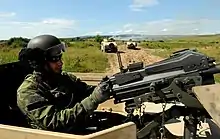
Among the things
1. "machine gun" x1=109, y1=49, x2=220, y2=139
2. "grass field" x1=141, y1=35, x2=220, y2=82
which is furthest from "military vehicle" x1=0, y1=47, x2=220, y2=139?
"grass field" x1=141, y1=35, x2=220, y2=82

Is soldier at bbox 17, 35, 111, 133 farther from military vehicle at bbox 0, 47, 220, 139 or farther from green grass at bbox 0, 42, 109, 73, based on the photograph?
green grass at bbox 0, 42, 109, 73

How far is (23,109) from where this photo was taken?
274 centimetres

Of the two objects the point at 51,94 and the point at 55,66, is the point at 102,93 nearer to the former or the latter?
the point at 51,94

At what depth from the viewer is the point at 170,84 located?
2.51 m

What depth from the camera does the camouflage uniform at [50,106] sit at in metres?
2.60

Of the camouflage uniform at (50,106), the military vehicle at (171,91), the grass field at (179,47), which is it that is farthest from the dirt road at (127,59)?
the military vehicle at (171,91)

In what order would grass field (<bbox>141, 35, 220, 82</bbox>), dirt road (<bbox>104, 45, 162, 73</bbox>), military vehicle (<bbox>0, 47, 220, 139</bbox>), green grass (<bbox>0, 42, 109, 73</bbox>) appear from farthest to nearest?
1. grass field (<bbox>141, 35, 220, 82</bbox>)
2. dirt road (<bbox>104, 45, 162, 73</bbox>)
3. green grass (<bbox>0, 42, 109, 73</bbox>)
4. military vehicle (<bbox>0, 47, 220, 139</bbox>)

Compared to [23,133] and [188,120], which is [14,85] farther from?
[188,120]

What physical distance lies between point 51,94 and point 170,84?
96 cm

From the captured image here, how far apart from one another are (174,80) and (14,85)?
5.75 feet

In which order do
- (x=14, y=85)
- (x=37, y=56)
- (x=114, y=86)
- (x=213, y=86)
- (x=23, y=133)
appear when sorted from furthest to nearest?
(x=14, y=85)
(x=37, y=56)
(x=114, y=86)
(x=213, y=86)
(x=23, y=133)

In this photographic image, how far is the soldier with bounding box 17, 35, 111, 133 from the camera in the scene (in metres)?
2.61

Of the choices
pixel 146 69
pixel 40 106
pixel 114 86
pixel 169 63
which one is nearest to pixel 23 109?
pixel 40 106

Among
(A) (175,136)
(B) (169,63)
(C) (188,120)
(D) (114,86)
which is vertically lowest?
(A) (175,136)
